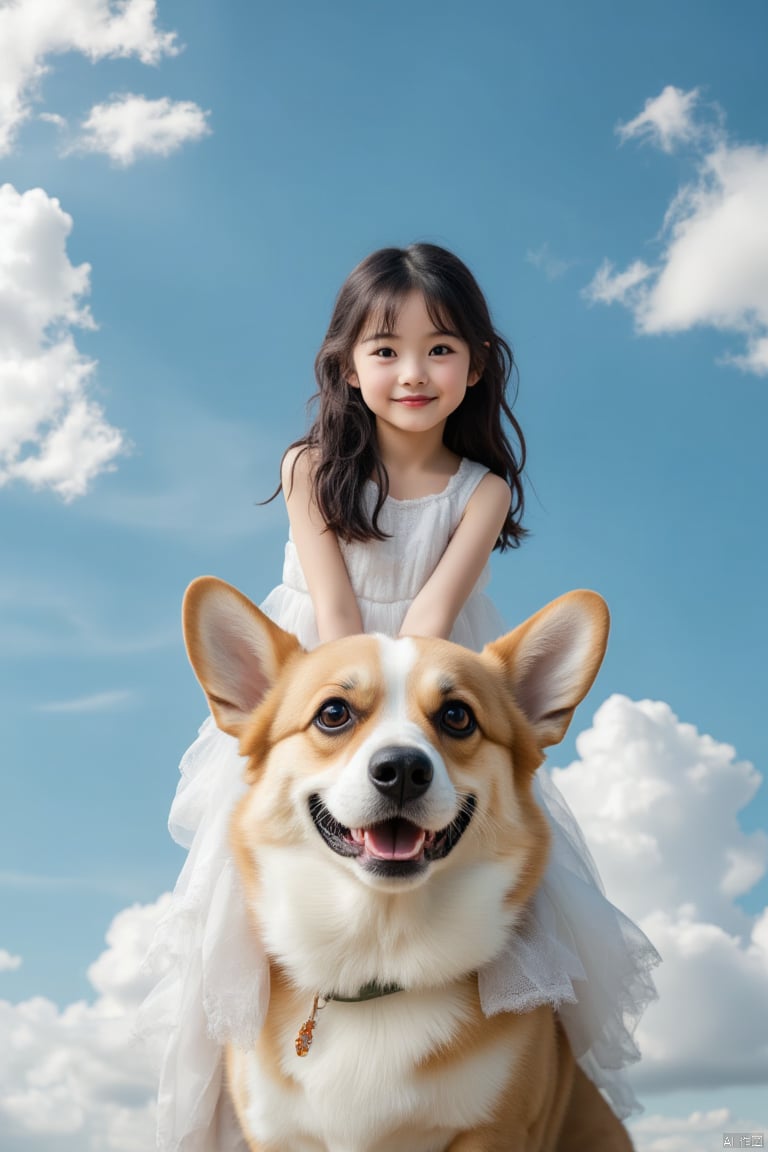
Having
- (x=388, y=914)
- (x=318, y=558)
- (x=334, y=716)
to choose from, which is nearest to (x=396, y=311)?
(x=318, y=558)

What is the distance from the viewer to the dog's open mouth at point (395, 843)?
2.72 metres

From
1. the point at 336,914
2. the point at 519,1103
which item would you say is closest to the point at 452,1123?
the point at 519,1103

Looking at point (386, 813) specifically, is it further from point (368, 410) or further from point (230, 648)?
point (368, 410)

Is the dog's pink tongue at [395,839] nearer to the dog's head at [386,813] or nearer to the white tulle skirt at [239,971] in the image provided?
the dog's head at [386,813]

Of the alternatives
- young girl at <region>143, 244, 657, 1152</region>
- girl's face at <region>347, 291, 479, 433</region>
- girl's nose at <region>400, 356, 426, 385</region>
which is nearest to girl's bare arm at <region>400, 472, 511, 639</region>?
young girl at <region>143, 244, 657, 1152</region>

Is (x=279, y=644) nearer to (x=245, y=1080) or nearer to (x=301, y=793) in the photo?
(x=301, y=793)

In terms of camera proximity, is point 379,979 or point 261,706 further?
point 261,706

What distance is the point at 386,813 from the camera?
2639 mm

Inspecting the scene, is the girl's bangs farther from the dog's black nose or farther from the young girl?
the dog's black nose

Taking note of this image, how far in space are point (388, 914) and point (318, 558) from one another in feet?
4.78

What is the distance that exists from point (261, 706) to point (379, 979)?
0.75 metres

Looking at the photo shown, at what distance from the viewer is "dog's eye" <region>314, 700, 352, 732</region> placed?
2863 millimetres

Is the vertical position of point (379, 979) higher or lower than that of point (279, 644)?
lower

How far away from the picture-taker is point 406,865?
8.93 ft
